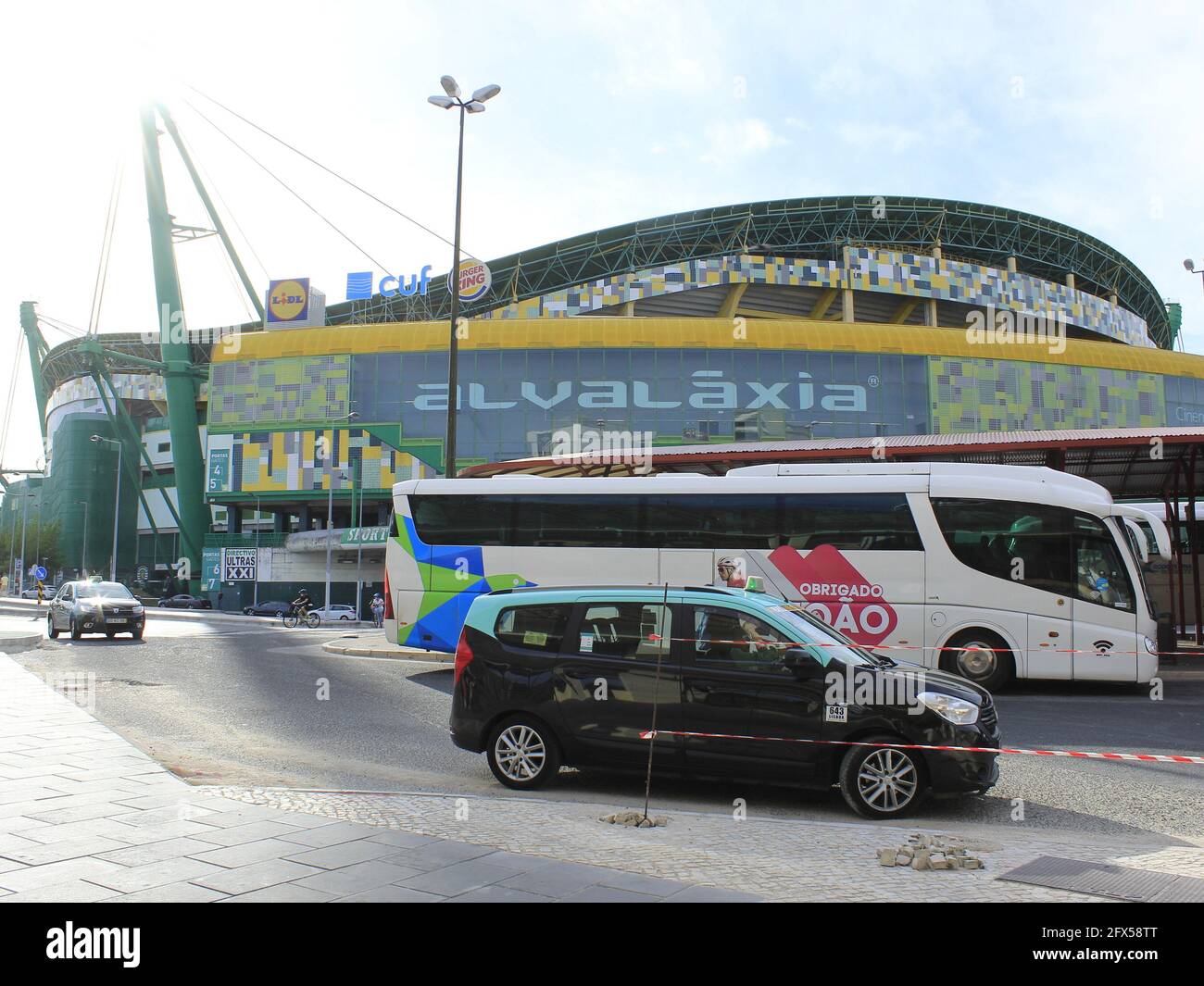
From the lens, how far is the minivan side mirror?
735cm

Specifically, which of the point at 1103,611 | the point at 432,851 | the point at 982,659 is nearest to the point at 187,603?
the point at 982,659

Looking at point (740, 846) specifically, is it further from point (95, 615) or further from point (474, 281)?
point (474, 281)

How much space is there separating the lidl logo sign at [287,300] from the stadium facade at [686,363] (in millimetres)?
2591

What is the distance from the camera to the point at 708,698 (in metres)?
7.59

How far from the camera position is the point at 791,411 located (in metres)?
54.5

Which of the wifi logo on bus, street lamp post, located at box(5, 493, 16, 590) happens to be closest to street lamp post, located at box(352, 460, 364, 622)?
the wifi logo on bus

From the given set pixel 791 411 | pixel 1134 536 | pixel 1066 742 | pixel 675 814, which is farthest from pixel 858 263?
pixel 675 814

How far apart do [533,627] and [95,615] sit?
802 inches

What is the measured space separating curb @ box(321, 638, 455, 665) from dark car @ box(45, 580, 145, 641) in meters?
5.31

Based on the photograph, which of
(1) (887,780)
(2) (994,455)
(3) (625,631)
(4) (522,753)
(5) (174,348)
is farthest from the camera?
(5) (174,348)

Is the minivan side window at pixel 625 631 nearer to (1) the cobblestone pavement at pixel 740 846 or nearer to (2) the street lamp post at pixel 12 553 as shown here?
(1) the cobblestone pavement at pixel 740 846

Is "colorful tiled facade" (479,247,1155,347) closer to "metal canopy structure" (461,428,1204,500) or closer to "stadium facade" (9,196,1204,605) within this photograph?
"stadium facade" (9,196,1204,605)

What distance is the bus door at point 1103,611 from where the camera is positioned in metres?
14.5
